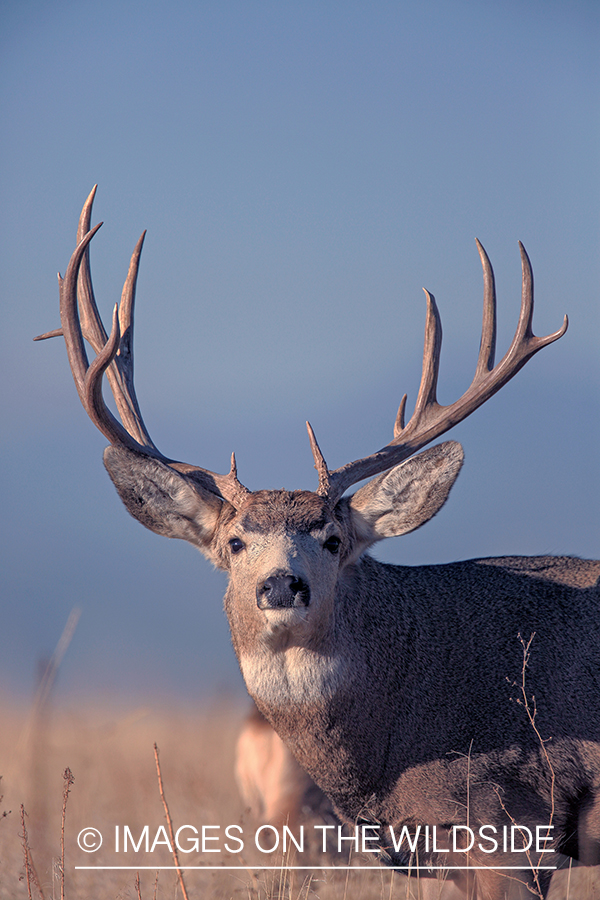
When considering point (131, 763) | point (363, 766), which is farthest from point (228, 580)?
point (131, 763)

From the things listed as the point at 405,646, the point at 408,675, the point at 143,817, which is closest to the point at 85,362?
the point at 405,646

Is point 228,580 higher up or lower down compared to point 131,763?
higher up

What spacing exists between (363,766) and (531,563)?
6.09 feet

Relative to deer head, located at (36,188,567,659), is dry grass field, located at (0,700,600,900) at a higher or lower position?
lower

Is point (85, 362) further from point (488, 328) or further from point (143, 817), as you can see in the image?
point (143, 817)

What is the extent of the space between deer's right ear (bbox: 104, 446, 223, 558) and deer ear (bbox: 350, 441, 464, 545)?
0.88 m

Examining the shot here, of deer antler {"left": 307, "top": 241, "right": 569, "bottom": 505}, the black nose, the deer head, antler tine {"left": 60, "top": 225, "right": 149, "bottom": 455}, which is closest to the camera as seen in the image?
the black nose

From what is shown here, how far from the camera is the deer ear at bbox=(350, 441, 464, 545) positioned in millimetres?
5445

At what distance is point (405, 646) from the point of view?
17.7 feet

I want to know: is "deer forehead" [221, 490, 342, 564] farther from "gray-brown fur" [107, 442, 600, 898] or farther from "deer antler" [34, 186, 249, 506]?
"deer antler" [34, 186, 249, 506]

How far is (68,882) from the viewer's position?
20.6 ft

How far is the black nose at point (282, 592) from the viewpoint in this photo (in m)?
4.46

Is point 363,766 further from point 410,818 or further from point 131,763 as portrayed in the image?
point 131,763

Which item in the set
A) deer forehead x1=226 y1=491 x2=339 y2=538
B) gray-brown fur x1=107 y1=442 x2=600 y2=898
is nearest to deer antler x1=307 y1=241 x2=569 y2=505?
gray-brown fur x1=107 y1=442 x2=600 y2=898
